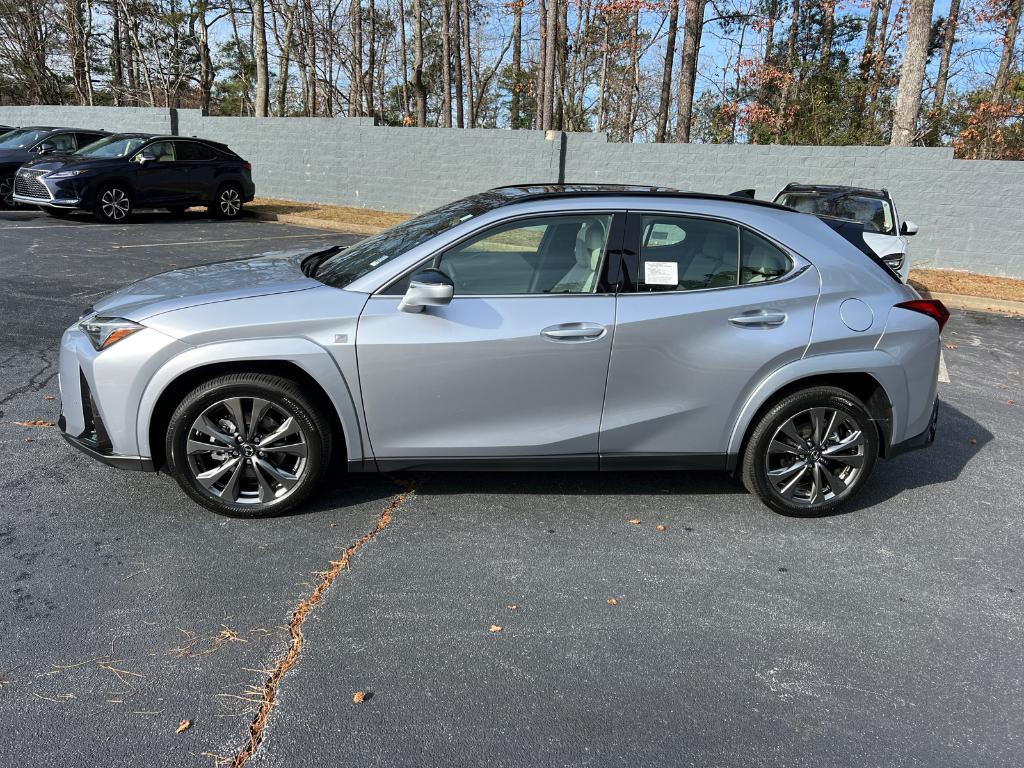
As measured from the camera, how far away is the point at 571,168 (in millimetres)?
18359

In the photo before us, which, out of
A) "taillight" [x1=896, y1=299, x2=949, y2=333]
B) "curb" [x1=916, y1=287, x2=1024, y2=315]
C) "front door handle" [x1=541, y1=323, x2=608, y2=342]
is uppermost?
"taillight" [x1=896, y1=299, x2=949, y2=333]

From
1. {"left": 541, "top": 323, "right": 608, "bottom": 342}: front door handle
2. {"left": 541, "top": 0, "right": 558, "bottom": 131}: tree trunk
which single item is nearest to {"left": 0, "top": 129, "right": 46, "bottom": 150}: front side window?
{"left": 541, "top": 0, "right": 558, "bottom": 131}: tree trunk

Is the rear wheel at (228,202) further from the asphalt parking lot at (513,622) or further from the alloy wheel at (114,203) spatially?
the asphalt parking lot at (513,622)

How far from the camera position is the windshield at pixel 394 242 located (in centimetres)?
412

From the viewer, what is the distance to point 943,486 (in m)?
4.86

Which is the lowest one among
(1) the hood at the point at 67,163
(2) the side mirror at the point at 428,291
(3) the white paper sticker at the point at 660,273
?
(2) the side mirror at the point at 428,291

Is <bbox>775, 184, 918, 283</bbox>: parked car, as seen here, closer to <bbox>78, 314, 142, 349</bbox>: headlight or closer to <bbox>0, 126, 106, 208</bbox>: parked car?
<bbox>78, 314, 142, 349</bbox>: headlight

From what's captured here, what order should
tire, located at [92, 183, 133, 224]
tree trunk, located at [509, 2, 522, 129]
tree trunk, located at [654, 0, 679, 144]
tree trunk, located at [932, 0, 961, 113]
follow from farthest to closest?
tree trunk, located at [509, 2, 522, 129], tree trunk, located at [932, 0, 961, 113], tree trunk, located at [654, 0, 679, 144], tire, located at [92, 183, 133, 224]

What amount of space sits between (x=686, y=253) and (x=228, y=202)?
15435 millimetres

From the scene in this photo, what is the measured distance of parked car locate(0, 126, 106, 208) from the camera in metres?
16.5

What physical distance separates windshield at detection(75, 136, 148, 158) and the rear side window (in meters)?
0.67

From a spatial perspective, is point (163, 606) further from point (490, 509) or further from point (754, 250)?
point (754, 250)

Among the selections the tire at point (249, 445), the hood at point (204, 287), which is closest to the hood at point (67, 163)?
the hood at point (204, 287)

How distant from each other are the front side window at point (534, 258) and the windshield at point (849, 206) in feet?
24.6
